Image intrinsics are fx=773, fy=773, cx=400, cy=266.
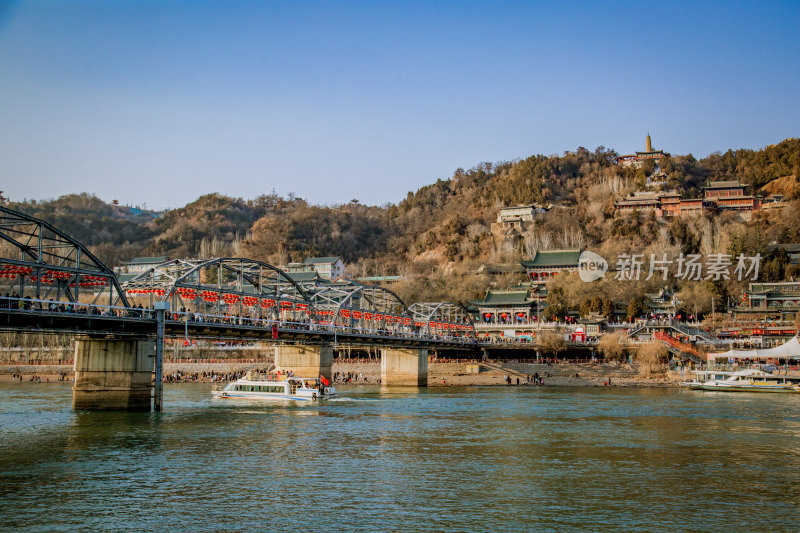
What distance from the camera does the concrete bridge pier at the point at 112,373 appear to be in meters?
48.4

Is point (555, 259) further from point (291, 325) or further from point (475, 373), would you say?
point (291, 325)

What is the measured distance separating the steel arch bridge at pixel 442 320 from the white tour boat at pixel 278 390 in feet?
122

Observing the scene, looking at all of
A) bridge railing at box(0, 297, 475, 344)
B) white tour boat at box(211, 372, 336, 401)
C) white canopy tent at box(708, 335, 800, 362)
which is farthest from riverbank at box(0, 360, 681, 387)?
white tour boat at box(211, 372, 336, 401)

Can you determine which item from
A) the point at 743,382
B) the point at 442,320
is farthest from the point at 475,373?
the point at 743,382

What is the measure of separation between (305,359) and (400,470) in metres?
43.6

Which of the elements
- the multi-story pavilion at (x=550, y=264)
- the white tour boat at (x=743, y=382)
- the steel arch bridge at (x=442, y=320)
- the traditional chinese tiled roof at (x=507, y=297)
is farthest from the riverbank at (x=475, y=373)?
the multi-story pavilion at (x=550, y=264)

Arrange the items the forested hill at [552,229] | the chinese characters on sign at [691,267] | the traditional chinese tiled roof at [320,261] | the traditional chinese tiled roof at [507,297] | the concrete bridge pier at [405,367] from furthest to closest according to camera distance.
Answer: the traditional chinese tiled roof at [320,261]
the forested hill at [552,229]
the traditional chinese tiled roof at [507,297]
the chinese characters on sign at [691,267]
the concrete bridge pier at [405,367]

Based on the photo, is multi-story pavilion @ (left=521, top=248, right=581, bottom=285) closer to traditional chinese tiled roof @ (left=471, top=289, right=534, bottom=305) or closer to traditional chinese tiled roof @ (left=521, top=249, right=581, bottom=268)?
traditional chinese tiled roof @ (left=521, top=249, right=581, bottom=268)

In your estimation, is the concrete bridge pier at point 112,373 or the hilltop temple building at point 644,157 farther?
the hilltop temple building at point 644,157

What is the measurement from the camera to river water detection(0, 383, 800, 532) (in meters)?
24.3

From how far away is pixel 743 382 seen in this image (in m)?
76.2

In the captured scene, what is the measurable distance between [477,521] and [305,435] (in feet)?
63.5

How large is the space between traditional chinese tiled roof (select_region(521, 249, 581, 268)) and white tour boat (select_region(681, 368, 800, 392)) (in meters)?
56.8

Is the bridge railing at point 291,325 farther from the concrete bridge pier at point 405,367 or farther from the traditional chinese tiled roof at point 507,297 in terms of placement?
the traditional chinese tiled roof at point 507,297
